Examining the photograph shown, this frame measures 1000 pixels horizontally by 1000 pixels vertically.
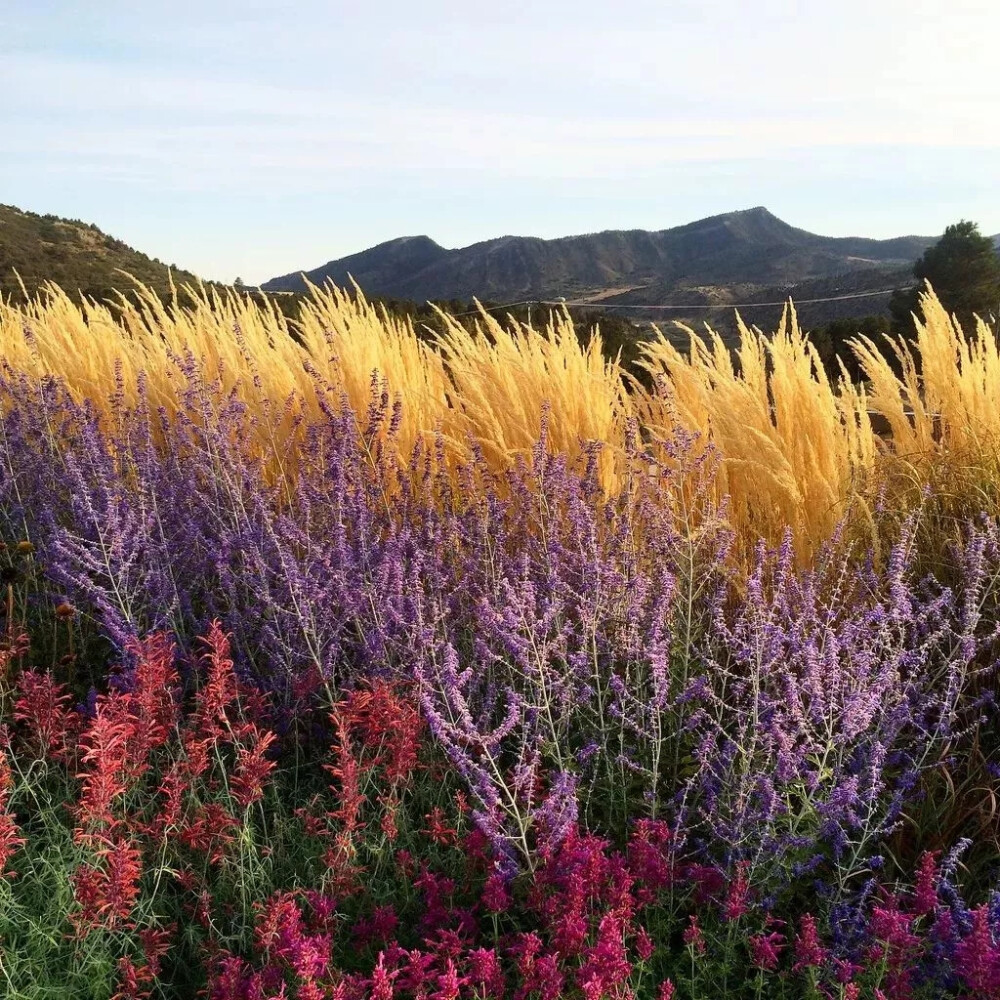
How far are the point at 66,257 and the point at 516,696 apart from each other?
4470 centimetres

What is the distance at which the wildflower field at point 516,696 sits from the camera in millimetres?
1490

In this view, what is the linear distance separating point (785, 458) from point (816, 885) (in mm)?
1218

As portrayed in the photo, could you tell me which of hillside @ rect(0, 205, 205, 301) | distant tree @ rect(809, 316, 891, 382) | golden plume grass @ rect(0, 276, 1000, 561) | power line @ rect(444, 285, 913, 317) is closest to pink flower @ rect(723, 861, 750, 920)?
golden plume grass @ rect(0, 276, 1000, 561)

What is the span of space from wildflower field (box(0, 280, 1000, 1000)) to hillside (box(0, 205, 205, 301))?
3002 cm

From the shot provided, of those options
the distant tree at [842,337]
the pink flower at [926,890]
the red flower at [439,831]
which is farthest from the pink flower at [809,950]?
the distant tree at [842,337]

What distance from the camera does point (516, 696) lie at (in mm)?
1597

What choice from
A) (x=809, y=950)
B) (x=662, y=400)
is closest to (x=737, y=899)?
(x=809, y=950)

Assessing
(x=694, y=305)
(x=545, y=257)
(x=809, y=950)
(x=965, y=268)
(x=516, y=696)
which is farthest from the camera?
(x=545, y=257)

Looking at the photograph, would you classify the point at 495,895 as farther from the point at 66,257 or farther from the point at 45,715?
the point at 66,257

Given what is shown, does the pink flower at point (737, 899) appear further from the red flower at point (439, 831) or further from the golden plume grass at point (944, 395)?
the golden plume grass at point (944, 395)

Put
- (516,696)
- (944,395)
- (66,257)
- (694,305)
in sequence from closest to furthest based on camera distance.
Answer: (516,696), (944,395), (66,257), (694,305)

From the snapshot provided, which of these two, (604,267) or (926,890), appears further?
(604,267)

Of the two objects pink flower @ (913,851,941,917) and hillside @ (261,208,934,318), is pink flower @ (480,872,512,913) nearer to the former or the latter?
pink flower @ (913,851,941,917)

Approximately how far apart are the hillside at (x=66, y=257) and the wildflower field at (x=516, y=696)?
30023mm
